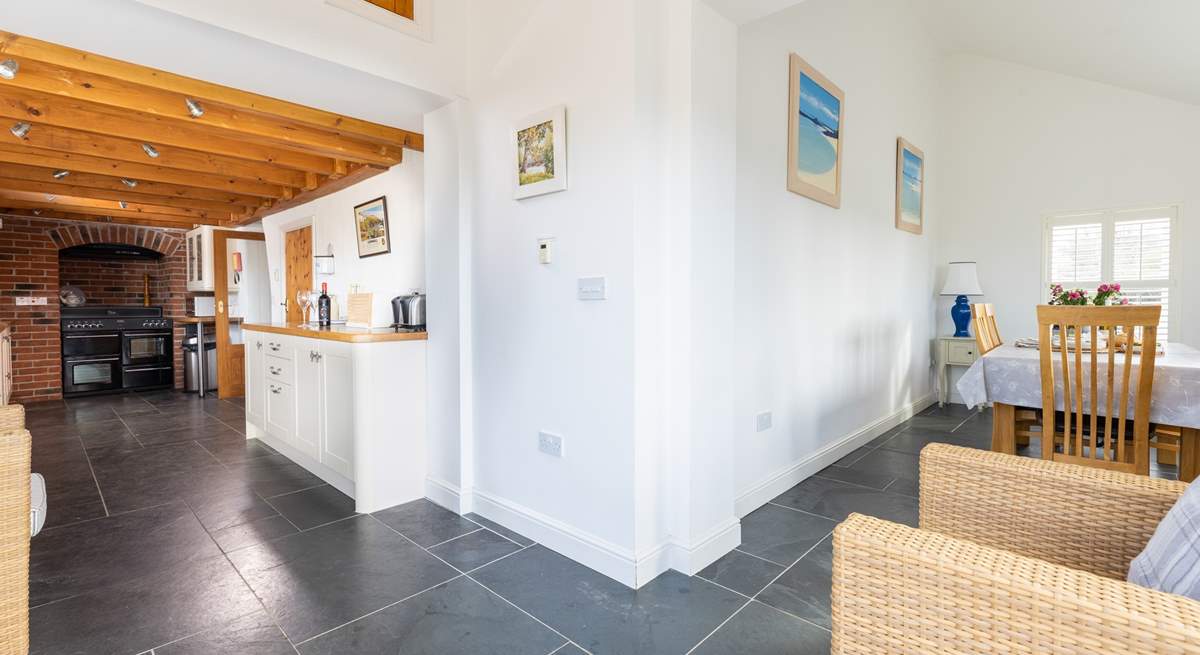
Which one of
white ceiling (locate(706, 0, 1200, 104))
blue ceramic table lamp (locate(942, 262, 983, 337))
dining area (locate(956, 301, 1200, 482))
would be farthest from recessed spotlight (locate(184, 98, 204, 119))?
blue ceramic table lamp (locate(942, 262, 983, 337))

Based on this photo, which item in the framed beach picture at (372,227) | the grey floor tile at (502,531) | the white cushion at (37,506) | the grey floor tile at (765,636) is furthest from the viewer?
the framed beach picture at (372,227)

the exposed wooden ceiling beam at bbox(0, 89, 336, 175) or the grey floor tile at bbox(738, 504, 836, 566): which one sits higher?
the exposed wooden ceiling beam at bbox(0, 89, 336, 175)

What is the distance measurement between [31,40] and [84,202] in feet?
14.5

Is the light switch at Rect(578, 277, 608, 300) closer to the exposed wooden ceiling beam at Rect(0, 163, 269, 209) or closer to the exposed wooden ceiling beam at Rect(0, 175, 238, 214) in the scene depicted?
the exposed wooden ceiling beam at Rect(0, 163, 269, 209)

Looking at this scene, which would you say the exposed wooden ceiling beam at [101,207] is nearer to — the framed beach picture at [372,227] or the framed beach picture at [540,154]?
the framed beach picture at [372,227]

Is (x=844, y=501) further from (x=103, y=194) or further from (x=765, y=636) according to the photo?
(x=103, y=194)

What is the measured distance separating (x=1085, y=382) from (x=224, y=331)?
788 centimetres

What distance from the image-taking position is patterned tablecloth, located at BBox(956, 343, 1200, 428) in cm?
225

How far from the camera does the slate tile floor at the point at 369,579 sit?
5.95 feet

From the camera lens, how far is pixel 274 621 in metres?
1.92

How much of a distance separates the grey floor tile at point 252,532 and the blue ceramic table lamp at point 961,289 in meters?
5.68

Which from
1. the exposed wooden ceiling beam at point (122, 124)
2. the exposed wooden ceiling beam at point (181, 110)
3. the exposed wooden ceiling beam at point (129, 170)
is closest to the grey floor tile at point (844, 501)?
the exposed wooden ceiling beam at point (181, 110)

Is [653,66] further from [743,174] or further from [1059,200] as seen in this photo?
[1059,200]

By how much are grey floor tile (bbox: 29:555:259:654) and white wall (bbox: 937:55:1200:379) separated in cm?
624
